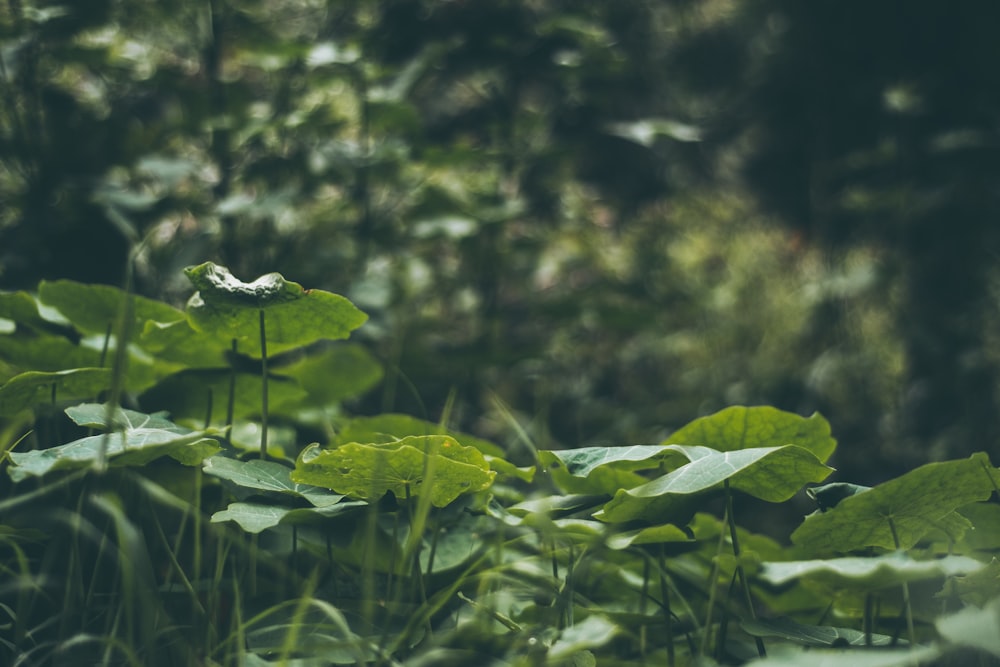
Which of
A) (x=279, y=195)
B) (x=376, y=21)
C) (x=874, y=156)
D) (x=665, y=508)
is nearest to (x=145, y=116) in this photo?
(x=376, y=21)

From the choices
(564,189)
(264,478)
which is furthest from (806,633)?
(564,189)

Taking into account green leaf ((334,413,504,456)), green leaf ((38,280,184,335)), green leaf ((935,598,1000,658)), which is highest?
green leaf ((38,280,184,335))

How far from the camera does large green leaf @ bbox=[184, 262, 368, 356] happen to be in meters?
0.60

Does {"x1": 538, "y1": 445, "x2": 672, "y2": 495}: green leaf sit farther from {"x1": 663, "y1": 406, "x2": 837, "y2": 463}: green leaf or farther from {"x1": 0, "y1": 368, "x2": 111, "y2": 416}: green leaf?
{"x1": 0, "y1": 368, "x2": 111, "y2": 416}: green leaf

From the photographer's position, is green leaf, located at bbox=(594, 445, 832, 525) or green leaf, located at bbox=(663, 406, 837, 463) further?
green leaf, located at bbox=(663, 406, 837, 463)

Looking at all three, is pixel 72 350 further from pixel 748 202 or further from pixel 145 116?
pixel 748 202

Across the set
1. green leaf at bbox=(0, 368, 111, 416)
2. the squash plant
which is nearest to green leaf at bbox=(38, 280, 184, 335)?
the squash plant

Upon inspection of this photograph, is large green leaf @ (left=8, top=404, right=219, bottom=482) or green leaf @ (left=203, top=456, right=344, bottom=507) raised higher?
large green leaf @ (left=8, top=404, right=219, bottom=482)

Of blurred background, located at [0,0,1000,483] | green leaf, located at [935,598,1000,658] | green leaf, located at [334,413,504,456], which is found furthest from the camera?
blurred background, located at [0,0,1000,483]

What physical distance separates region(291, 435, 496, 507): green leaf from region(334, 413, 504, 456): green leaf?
0.47 ft

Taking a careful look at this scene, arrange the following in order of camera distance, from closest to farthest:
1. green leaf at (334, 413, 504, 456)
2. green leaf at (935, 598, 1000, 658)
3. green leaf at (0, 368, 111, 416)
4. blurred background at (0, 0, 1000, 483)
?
green leaf at (935, 598, 1000, 658)
green leaf at (0, 368, 111, 416)
green leaf at (334, 413, 504, 456)
blurred background at (0, 0, 1000, 483)

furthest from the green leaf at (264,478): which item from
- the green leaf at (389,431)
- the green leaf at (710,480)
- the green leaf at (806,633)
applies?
the green leaf at (806,633)

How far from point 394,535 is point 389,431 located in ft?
0.67

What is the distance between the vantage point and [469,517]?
0.71m
